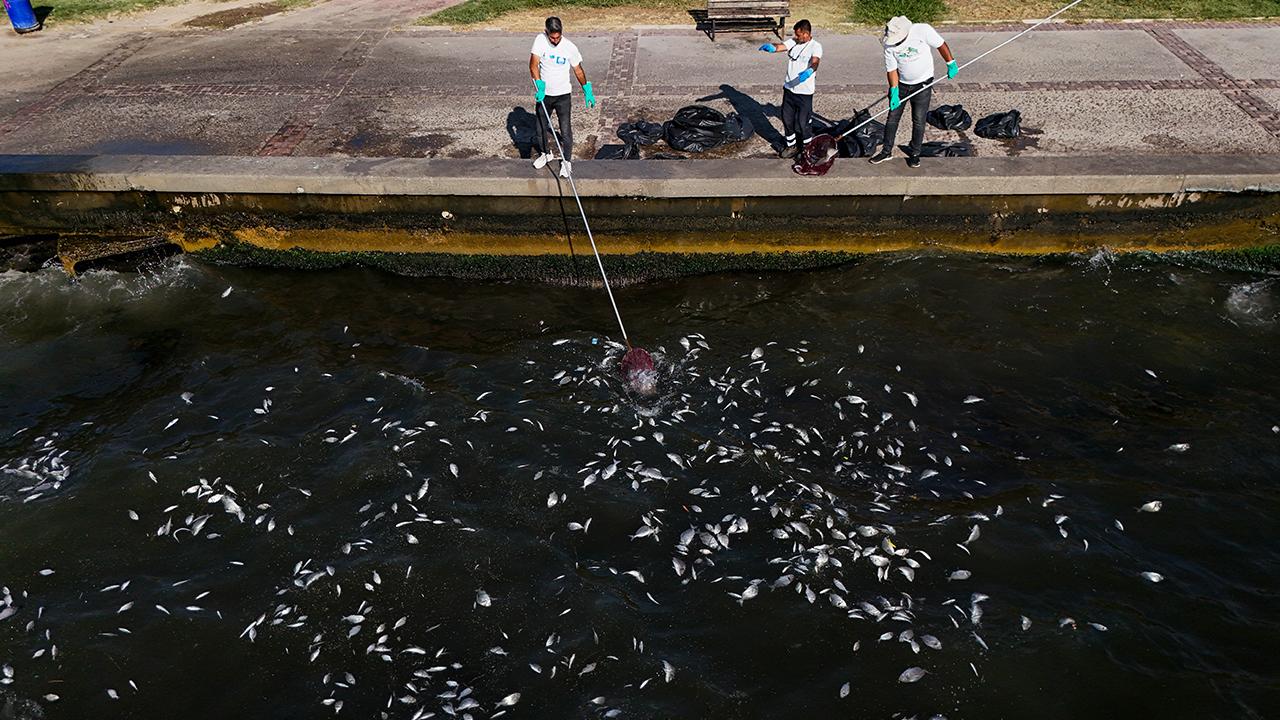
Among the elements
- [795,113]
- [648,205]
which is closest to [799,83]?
[795,113]

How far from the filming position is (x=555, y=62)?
38.7 feet

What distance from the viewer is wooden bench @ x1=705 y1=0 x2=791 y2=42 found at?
17156mm

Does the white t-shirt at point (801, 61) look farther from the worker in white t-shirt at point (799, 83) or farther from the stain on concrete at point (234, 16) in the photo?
the stain on concrete at point (234, 16)

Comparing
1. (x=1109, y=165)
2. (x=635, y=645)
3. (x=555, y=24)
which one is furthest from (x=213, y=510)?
(x=1109, y=165)

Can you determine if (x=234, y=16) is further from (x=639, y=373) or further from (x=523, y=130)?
(x=639, y=373)

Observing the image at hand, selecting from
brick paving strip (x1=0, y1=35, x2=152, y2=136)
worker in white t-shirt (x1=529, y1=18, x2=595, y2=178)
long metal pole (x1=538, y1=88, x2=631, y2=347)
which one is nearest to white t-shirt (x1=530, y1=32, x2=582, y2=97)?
worker in white t-shirt (x1=529, y1=18, x2=595, y2=178)

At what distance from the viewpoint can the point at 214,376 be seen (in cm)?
1113

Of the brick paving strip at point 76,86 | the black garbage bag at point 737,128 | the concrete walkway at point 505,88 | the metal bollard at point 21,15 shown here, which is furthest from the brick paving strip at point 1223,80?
the metal bollard at point 21,15

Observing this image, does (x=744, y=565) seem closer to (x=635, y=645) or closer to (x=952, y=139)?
(x=635, y=645)

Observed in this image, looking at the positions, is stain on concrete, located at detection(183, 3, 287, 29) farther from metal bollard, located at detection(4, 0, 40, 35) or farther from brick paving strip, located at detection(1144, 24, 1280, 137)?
brick paving strip, located at detection(1144, 24, 1280, 137)

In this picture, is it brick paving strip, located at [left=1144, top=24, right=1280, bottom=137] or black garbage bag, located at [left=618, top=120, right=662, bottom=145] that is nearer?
black garbage bag, located at [left=618, top=120, right=662, bottom=145]

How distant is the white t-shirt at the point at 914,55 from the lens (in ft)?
37.1

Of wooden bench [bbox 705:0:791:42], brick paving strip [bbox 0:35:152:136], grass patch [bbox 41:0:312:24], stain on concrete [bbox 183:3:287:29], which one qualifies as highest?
grass patch [bbox 41:0:312:24]

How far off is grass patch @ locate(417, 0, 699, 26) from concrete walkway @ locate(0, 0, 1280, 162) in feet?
2.68
